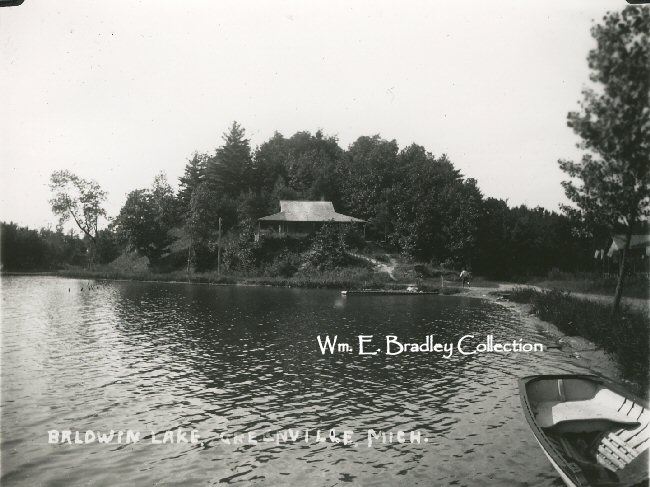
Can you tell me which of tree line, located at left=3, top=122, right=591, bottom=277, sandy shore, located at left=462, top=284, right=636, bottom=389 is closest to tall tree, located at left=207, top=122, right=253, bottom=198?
tree line, located at left=3, top=122, right=591, bottom=277

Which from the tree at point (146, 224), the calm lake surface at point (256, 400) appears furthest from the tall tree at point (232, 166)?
the calm lake surface at point (256, 400)

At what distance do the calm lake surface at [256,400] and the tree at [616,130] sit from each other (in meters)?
7.04

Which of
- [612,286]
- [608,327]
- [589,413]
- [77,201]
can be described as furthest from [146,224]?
[589,413]

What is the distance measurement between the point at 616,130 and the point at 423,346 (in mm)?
12890

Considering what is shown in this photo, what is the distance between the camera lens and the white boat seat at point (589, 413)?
10547 mm

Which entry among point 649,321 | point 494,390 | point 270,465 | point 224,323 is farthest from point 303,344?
point 649,321

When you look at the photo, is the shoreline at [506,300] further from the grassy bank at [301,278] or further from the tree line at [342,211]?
the tree line at [342,211]

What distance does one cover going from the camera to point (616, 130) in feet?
59.9

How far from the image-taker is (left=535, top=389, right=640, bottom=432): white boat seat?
10547 millimetres

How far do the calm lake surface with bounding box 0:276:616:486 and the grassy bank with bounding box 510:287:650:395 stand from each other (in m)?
1.75

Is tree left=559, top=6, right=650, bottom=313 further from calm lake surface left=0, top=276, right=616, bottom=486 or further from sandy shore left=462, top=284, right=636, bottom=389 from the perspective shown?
calm lake surface left=0, top=276, right=616, bottom=486

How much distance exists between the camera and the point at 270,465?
10.5m

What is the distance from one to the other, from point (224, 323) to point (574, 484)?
2340 centimetres

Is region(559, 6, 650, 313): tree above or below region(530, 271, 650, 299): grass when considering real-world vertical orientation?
above
